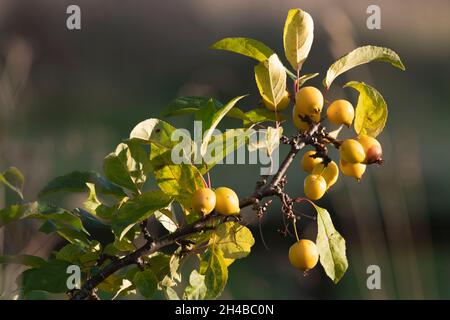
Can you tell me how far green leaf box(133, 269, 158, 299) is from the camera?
72 cm

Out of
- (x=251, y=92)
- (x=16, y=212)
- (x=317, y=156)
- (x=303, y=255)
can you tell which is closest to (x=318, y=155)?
(x=317, y=156)

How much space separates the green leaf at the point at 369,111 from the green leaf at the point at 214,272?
21cm

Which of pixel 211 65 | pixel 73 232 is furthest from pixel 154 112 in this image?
pixel 73 232

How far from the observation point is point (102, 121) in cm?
366

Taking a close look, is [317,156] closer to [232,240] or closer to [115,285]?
[232,240]

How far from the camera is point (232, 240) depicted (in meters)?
0.72

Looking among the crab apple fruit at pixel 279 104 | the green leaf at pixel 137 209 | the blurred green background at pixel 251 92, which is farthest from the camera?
the blurred green background at pixel 251 92

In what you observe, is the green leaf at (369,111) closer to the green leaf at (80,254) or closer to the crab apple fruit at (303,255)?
the crab apple fruit at (303,255)

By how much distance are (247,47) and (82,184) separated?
0.76ft

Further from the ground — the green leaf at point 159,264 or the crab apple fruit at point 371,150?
the crab apple fruit at point 371,150

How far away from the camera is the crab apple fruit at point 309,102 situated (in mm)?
734

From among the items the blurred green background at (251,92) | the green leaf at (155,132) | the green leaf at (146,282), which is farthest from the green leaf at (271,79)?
the blurred green background at (251,92)

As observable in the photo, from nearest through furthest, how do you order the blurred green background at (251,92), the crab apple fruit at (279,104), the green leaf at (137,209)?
1. the green leaf at (137,209)
2. the crab apple fruit at (279,104)
3. the blurred green background at (251,92)

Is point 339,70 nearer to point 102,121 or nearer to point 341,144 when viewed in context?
point 341,144
